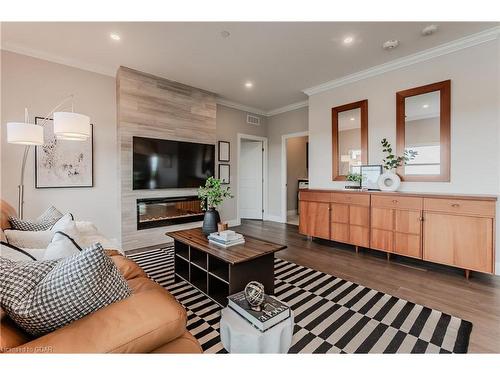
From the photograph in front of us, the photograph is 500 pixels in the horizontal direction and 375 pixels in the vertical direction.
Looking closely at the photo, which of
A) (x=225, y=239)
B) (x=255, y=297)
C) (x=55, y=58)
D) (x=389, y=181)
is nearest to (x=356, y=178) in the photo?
(x=389, y=181)

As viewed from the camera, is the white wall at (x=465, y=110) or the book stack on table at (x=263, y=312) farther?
the white wall at (x=465, y=110)

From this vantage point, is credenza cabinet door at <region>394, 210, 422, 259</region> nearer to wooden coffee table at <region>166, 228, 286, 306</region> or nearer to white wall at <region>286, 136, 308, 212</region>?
wooden coffee table at <region>166, 228, 286, 306</region>

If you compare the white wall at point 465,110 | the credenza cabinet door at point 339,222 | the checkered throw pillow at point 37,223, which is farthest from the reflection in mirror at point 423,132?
the checkered throw pillow at point 37,223

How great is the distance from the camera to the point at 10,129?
204 centimetres

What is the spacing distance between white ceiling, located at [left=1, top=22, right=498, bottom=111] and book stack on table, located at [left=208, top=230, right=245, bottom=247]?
2195 mm

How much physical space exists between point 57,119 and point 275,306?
2321 mm

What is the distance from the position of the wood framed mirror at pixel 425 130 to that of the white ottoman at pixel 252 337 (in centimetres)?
289

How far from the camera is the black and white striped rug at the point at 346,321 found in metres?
1.55

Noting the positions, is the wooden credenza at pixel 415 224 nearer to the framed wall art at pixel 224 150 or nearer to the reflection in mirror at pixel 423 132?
the reflection in mirror at pixel 423 132

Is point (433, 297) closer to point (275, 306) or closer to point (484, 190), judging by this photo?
point (484, 190)

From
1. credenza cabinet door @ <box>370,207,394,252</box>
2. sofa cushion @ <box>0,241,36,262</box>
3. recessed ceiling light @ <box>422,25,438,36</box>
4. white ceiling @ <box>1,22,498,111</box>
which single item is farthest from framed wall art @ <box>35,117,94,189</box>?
recessed ceiling light @ <box>422,25,438,36</box>

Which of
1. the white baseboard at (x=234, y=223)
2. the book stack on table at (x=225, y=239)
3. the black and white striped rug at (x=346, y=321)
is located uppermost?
the book stack on table at (x=225, y=239)
